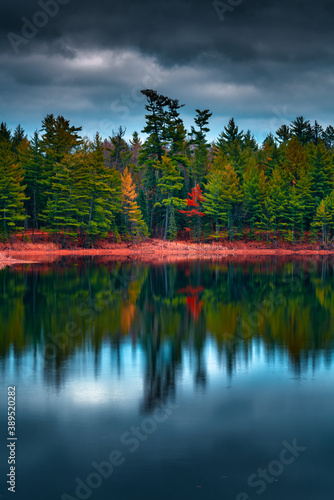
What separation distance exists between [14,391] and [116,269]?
37.0m

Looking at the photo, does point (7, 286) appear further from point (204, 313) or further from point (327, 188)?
point (327, 188)

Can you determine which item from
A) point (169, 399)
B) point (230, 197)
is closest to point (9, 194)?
point (230, 197)

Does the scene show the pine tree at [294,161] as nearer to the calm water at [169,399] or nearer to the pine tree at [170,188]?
the pine tree at [170,188]

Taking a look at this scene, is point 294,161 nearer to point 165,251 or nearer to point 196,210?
point 196,210

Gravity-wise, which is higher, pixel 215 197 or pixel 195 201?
pixel 215 197

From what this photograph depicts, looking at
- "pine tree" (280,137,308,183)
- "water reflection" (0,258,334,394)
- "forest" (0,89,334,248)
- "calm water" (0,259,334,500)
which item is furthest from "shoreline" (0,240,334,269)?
"calm water" (0,259,334,500)

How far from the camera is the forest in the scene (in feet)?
236

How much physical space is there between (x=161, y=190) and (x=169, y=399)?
7027cm

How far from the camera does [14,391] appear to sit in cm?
1367

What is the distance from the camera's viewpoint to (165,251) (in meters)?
77.3

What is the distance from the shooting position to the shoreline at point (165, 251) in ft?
224

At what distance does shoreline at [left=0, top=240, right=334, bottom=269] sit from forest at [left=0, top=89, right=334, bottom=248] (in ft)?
6.44

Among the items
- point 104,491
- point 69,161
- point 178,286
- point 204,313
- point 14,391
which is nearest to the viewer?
point 104,491

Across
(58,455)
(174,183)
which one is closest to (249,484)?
(58,455)
